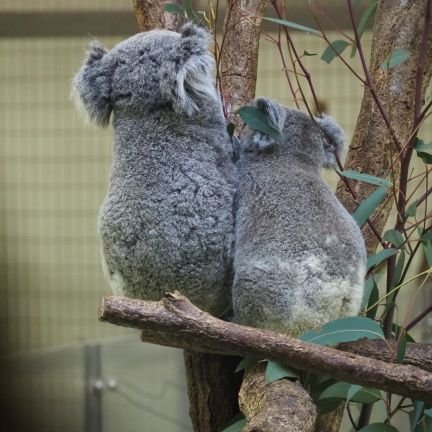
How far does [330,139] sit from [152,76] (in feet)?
1.49

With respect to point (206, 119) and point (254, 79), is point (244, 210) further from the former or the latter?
point (254, 79)

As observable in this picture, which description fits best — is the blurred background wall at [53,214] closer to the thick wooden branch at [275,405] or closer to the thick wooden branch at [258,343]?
the thick wooden branch at [275,405]

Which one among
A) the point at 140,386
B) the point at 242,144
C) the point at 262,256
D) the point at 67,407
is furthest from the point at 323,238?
the point at 67,407

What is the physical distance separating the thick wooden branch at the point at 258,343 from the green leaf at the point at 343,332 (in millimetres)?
104

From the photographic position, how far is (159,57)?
5.22ft

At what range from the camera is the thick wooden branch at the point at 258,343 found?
3.87ft

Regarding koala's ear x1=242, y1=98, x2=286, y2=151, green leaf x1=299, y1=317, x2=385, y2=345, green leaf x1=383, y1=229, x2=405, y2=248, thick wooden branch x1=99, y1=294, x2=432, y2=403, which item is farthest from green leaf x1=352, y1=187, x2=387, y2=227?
thick wooden branch x1=99, y1=294, x2=432, y2=403

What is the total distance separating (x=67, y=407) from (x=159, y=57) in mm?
2087

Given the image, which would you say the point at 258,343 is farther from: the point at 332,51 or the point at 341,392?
the point at 332,51

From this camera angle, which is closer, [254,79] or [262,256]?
[262,256]

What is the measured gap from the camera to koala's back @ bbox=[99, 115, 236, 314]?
155 cm

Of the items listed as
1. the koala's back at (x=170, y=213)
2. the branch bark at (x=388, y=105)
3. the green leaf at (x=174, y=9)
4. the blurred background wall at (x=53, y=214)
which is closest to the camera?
the koala's back at (x=170, y=213)

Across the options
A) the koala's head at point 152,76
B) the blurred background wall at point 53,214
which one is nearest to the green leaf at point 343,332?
the koala's head at point 152,76

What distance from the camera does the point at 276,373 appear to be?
1.33m
